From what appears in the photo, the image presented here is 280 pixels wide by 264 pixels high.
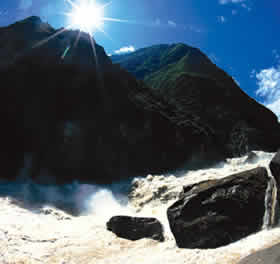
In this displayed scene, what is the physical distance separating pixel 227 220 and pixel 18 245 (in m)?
9.70

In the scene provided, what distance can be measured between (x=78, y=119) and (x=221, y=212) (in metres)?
22.5

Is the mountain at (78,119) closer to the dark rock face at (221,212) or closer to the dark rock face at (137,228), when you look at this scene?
the dark rock face at (137,228)

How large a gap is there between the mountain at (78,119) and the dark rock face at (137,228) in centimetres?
1377

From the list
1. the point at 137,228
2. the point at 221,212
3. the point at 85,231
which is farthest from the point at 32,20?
the point at 221,212

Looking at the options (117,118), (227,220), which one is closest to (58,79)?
(117,118)

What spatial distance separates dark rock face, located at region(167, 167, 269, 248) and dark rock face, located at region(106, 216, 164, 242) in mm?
1435

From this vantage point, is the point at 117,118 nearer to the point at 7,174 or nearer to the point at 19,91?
the point at 19,91

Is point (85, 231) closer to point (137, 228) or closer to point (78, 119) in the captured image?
point (137, 228)

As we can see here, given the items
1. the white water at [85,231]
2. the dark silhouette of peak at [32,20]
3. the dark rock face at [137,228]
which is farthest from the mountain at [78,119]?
the dark rock face at [137,228]

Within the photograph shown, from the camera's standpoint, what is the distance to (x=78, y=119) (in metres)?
28.8

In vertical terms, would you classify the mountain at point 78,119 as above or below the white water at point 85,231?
above

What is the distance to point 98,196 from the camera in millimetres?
22516

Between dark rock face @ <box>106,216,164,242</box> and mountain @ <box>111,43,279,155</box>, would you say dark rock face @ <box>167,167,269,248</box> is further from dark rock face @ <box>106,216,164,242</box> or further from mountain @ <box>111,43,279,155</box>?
mountain @ <box>111,43,279,155</box>

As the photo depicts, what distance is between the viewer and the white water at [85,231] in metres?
8.80
